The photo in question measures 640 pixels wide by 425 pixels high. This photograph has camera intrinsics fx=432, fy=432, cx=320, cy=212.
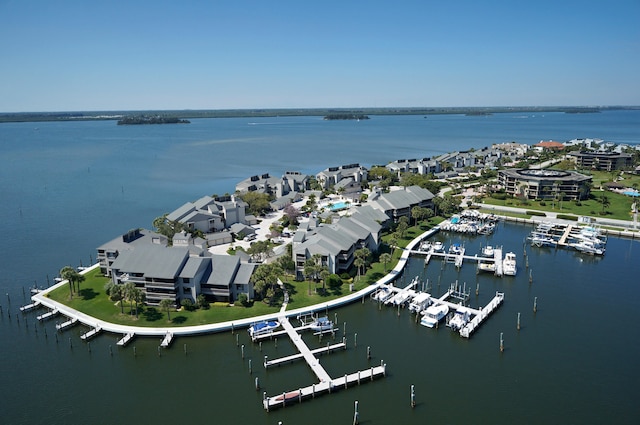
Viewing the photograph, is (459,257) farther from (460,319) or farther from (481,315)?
(460,319)

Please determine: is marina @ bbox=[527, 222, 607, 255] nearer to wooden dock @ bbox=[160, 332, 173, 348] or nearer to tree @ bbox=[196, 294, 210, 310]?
tree @ bbox=[196, 294, 210, 310]

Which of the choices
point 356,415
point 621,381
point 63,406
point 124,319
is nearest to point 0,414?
point 63,406

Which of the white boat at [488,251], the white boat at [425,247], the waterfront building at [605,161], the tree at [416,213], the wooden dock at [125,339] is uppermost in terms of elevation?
the waterfront building at [605,161]

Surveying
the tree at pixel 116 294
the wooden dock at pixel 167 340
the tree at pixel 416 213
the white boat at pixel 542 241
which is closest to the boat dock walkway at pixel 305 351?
the wooden dock at pixel 167 340

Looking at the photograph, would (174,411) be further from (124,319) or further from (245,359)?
(124,319)

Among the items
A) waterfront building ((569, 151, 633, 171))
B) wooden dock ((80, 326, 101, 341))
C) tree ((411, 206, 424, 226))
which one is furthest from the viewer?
waterfront building ((569, 151, 633, 171))

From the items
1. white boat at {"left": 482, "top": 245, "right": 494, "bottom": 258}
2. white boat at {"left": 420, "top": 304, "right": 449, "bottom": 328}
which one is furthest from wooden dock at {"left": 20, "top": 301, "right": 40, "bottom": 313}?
white boat at {"left": 482, "top": 245, "right": 494, "bottom": 258}

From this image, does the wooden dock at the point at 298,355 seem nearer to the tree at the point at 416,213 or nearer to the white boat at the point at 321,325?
the white boat at the point at 321,325
